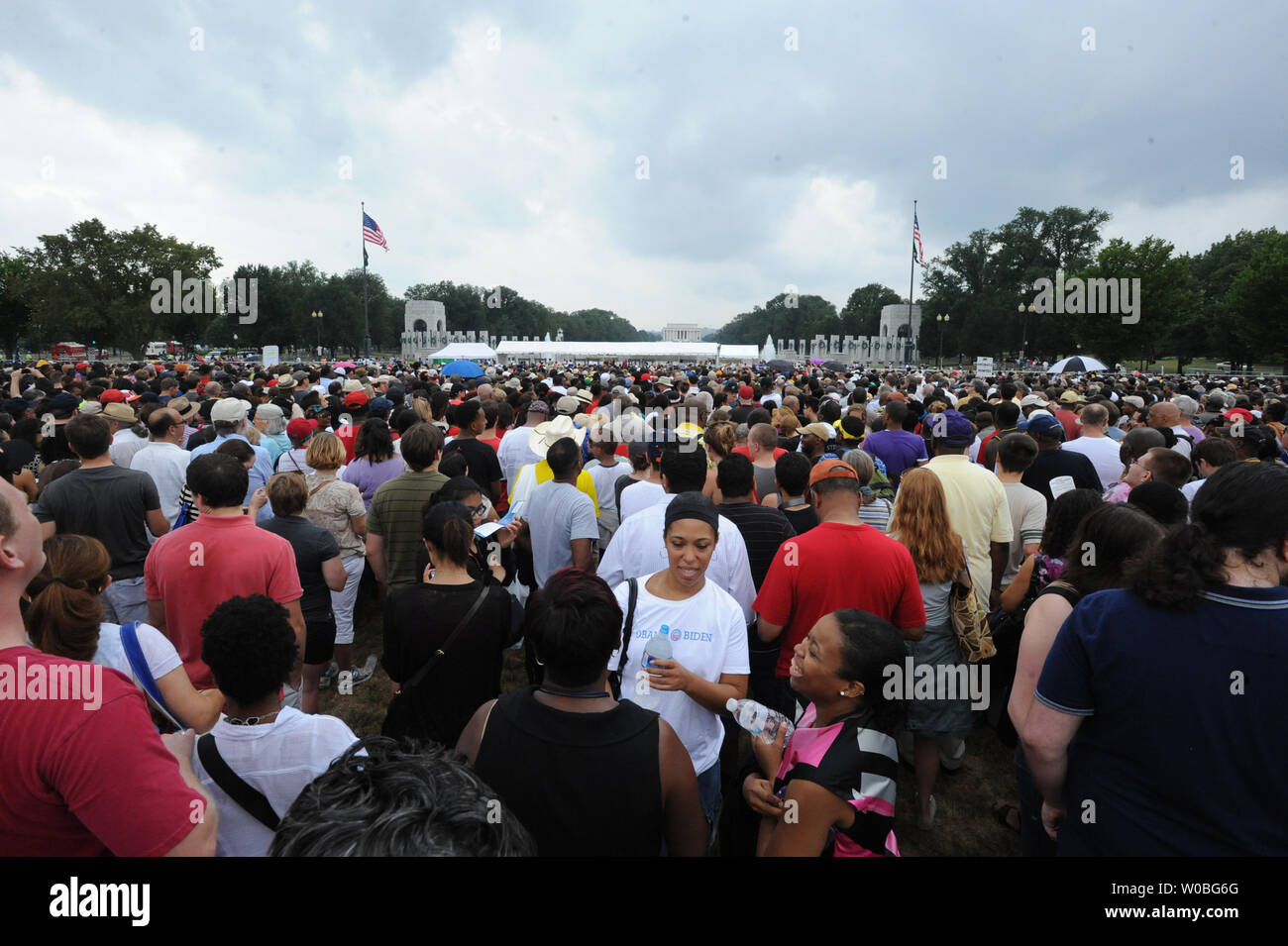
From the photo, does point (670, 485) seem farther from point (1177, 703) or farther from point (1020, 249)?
point (1020, 249)

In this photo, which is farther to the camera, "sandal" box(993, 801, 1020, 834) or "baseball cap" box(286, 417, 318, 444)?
"baseball cap" box(286, 417, 318, 444)

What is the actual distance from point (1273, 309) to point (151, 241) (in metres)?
92.9

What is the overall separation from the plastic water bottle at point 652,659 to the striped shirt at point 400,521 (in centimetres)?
241

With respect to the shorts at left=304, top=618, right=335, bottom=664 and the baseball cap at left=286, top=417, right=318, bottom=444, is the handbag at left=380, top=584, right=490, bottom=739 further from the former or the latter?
the baseball cap at left=286, top=417, right=318, bottom=444

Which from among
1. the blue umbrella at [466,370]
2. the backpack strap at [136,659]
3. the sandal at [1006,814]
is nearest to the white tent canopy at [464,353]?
the blue umbrella at [466,370]

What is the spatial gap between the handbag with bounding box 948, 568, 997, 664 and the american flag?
100 feet

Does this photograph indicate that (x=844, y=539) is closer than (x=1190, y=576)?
No

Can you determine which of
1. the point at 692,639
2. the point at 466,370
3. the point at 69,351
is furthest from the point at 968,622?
the point at 69,351

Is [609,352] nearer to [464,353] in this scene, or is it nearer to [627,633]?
[464,353]

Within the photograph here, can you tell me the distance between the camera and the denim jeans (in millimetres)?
4484

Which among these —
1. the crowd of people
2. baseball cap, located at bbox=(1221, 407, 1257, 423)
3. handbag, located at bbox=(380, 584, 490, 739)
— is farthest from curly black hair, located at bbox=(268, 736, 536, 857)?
baseball cap, located at bbox=(1221, 407, 1257, 423)

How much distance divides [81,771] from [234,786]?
0.55 m
